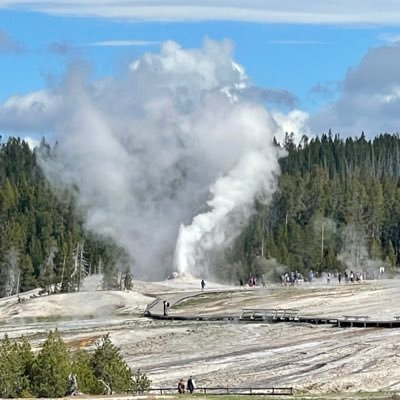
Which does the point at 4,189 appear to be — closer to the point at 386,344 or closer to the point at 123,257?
the point at 123,257

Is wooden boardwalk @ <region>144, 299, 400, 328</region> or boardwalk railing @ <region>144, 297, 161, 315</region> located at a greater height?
boardwalk railing @ <region>144, 297, 161, 315</region>

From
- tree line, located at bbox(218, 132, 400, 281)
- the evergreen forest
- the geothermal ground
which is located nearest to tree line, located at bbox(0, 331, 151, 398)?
the geothermal ground

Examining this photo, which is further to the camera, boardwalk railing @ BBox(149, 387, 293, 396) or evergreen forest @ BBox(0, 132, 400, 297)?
evergreen forest @ BBox(0, 132, 400, 297)

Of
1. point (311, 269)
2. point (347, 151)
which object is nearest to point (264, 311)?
point (311, 269)

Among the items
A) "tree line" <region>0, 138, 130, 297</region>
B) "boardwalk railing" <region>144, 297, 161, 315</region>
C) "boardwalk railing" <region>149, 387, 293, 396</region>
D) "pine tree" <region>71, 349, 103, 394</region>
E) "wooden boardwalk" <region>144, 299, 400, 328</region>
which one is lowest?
"boardwalk railing" <region>149, 387, 293, 396</region>

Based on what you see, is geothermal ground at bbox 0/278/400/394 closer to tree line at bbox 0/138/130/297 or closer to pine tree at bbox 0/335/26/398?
pine tree at bbox 0/335/26/398

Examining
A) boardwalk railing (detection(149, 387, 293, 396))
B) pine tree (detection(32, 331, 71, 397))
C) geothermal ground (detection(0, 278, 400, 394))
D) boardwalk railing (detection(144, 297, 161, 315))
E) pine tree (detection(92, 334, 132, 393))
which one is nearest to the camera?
pine tree (detection(32, 331, 71, 397))

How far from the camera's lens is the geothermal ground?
185 feet

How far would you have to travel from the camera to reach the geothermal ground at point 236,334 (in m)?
56.3

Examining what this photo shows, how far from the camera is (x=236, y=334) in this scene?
6950 centimetres

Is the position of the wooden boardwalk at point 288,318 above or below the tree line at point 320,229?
below

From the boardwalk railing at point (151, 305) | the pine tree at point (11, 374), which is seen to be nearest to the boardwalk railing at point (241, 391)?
the pine tree at point (11, 374)

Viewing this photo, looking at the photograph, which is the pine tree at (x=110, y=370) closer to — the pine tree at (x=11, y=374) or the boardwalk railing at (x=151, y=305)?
the pine tree at (x=11, y=374)

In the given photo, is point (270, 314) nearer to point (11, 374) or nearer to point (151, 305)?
point (151, 305)
